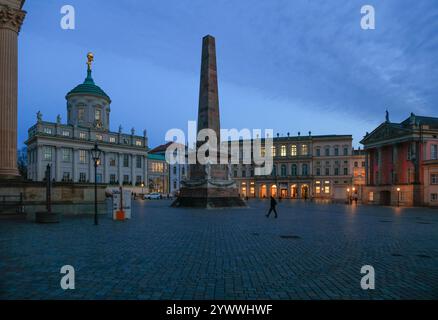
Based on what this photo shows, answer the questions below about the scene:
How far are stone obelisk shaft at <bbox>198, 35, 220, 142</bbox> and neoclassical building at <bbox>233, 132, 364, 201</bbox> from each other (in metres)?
57.8

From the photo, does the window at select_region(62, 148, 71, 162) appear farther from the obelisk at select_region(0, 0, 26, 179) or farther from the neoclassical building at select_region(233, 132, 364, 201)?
the obelisk at select_region(0, 0, 26, 179)

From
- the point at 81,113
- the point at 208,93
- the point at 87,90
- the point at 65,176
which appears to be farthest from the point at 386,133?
the point at 81,113

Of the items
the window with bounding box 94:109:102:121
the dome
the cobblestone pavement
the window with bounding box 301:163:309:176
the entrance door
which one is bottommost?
the entrance door

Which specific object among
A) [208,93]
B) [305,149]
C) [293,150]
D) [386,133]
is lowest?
[293,150]

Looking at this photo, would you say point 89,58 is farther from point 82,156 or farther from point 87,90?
point 82,156

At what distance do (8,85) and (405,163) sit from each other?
51717 mm

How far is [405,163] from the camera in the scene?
49.9 meters

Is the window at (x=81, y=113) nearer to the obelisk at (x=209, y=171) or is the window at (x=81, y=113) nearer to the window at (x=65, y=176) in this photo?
the window at (x=65, y=176)

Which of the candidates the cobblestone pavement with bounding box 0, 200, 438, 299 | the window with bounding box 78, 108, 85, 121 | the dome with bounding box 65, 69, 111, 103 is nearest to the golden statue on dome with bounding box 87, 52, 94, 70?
the dome with bounding box 65, 69, 111, 103

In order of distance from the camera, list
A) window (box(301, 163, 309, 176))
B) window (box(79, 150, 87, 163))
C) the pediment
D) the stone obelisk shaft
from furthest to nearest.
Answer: window (box(301, 163, 309, 176)), window (box(79, 150, 87, 163)), the pediment, the stone obelisk shaft

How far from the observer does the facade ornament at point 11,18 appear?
18.6 meters

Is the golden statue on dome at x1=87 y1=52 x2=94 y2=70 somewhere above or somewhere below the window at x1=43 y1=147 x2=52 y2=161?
above

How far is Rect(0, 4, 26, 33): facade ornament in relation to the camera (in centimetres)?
1864

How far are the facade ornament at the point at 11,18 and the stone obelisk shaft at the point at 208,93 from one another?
17165 millimetres
